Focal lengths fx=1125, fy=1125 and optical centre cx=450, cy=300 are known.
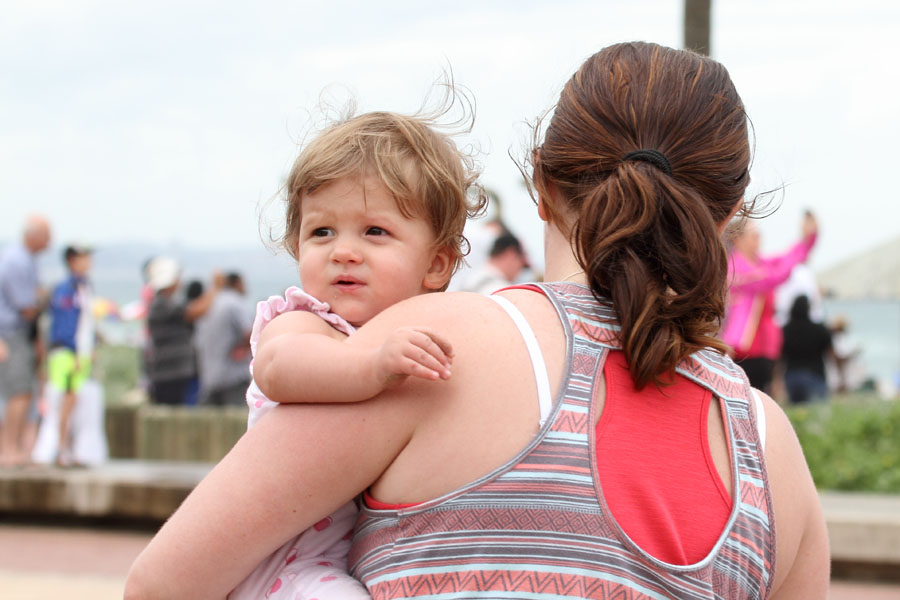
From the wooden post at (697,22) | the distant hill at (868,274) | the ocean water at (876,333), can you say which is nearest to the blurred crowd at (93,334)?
the wooden post at (697,22)

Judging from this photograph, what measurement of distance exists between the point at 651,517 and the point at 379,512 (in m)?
0.37

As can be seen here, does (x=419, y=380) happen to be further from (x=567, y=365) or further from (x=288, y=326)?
(x=288, y=326)

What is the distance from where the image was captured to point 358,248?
187cm

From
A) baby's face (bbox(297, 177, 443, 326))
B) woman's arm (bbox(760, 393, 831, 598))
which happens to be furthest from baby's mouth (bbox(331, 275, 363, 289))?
woman's arm (bbox(760, 393, 831, 598))

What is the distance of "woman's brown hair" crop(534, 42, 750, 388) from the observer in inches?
63.4

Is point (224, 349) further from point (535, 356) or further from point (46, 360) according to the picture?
point (535, 356)

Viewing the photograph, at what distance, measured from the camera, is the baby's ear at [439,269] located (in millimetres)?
2008

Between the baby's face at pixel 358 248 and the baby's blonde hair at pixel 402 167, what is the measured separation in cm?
2

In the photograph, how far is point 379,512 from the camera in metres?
1.53

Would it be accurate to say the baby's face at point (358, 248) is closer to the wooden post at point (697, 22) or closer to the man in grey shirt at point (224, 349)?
the wooden post at point (697, 22)

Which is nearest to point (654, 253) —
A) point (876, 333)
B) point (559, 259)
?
point (559, 259)

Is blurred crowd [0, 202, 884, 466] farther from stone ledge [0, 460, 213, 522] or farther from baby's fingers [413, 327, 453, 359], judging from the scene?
baby's fingers [413, 327, 453, 359]

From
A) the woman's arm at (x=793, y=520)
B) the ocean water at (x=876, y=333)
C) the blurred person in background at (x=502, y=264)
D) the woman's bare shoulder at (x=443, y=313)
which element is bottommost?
the ocean water at (x=876, y=333)

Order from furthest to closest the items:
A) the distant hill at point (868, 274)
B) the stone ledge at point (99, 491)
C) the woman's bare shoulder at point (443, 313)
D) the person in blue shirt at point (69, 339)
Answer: the distant hill at point (868, 274), the person in blue shirt at point (69, 339), the stone ledge at point (99, 491), the woman's bare shoulder at point (443, 313)
